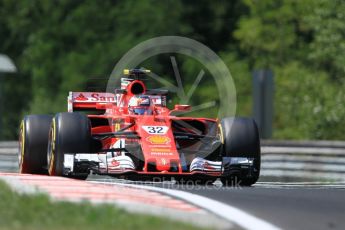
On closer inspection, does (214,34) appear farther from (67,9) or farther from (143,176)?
(143,176)

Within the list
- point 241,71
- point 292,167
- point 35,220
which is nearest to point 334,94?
point 241,71

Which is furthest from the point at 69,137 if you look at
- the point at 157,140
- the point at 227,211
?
the point at 227,211

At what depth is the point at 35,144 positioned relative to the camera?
17.3 metres

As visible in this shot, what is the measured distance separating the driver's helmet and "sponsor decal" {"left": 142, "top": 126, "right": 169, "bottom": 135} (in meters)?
0.63

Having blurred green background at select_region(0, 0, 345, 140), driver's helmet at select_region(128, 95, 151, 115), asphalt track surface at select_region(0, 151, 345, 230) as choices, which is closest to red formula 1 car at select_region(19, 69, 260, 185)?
driver's helmet at select_region(128, 95, 151, 115)

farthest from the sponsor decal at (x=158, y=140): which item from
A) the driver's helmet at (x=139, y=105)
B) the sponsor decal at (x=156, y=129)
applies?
the driver's helmet at (x=139, y=105)

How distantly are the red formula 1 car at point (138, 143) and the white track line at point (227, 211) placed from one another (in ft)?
9.99

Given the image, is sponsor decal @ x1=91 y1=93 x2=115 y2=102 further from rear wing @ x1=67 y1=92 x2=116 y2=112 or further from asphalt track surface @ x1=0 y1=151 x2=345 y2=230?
asphalt track surface @ x1=0 y1=151 x2=345 y2=230

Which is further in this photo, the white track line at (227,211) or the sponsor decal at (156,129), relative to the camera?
the sponsor decal at (156,129)

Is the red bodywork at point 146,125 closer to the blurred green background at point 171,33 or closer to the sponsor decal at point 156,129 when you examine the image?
the sponsor decal at point 156,129

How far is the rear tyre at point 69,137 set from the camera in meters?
16.0

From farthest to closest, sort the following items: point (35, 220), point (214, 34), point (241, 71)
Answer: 1. point (214, 34)
2. point (241, 71)
3. point (35, 220)

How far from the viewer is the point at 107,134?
54.2 feet

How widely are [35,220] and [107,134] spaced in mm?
6379
